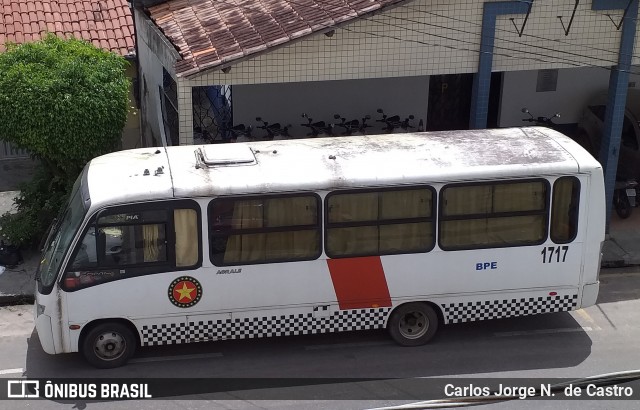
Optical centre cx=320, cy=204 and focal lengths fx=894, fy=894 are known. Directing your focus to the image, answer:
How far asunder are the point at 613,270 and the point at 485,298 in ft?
12.0

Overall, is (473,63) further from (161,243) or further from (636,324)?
(161,243)

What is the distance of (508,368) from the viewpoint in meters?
10.6

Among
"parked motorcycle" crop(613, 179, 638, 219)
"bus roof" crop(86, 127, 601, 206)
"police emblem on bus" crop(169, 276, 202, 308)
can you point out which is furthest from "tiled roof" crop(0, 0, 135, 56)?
"parked motorcycle" crop(613, 179, 638, 219)

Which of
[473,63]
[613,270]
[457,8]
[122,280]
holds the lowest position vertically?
[613,270]

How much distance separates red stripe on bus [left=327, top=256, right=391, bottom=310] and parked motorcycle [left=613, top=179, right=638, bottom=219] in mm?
6450

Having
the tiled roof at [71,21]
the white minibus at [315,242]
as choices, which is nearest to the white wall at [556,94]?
the white minibus at [315,242]

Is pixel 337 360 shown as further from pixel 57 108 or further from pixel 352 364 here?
pixel 57 108

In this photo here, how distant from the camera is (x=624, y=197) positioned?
1535 cm

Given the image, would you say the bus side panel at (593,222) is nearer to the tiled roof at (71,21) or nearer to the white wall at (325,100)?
the white wall at (325,100)

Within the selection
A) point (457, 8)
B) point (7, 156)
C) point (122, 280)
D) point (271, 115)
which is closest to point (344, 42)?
point (457, 8)

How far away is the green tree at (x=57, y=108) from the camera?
12.8 meters

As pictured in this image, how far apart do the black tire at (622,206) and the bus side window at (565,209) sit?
4948 mm

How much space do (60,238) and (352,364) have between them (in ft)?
12.3

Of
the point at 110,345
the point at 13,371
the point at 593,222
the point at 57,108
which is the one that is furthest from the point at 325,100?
the point at 13,371
